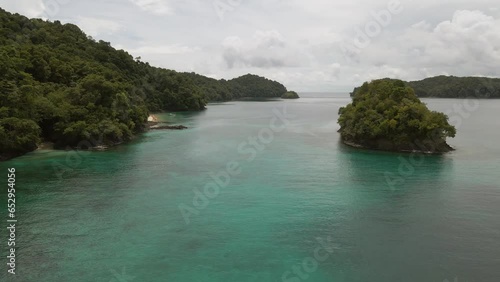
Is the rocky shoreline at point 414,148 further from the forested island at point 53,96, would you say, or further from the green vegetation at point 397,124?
the forested island at point 53,96

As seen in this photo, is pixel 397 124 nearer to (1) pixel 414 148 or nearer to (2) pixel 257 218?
(1) pixel 414 148

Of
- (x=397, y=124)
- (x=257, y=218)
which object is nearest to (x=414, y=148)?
(x=397, y=124)

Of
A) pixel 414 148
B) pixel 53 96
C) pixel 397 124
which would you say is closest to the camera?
pixel 414 148

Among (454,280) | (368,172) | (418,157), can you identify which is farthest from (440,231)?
(418,157)

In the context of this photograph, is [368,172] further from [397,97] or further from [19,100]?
[19,100]

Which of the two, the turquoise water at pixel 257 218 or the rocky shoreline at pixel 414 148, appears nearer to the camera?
the turquoise water at pixel 257 218

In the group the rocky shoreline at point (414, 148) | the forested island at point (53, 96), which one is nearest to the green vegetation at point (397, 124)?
the rocky shoreline at point (414, 148)
